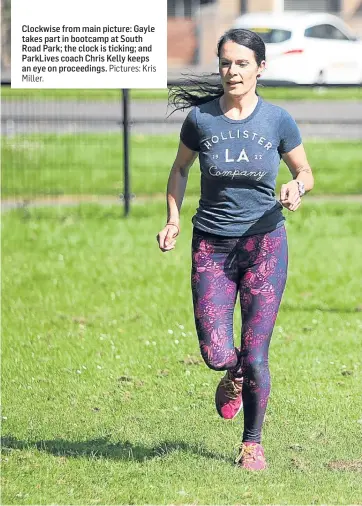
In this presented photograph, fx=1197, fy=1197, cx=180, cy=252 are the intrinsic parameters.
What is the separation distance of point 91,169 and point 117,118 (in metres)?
3.49

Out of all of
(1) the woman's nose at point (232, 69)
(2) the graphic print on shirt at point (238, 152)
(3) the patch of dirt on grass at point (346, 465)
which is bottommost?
(3) the patch of dirt on grass at point (346, 465)

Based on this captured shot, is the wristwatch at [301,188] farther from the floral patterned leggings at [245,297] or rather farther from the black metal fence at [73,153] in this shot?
the black metal fence at [73,153]

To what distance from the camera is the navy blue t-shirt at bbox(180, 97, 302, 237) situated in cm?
559

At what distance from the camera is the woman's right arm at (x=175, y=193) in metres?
5.79

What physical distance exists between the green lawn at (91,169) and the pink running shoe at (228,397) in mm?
9411

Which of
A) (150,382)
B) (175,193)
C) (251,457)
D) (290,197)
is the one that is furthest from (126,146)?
(290,197)

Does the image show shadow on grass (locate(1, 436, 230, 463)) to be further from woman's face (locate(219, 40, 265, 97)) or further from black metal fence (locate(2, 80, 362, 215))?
black metal fence (locate(2, 80, 362, 215))

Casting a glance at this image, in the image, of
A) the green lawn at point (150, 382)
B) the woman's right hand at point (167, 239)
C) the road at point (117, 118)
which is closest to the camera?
the green lawn at point (150, 382)

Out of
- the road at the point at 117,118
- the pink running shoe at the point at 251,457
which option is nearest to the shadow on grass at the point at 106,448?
the pink running shoe at the point at 251,457

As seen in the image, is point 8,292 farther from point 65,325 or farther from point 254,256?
point 254,256

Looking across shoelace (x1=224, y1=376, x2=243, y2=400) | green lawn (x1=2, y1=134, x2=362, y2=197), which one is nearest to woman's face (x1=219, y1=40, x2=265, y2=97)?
shoelace (x1=224, y1=376, x2=243, y2=400)

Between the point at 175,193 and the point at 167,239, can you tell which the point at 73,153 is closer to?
the point at 175,193

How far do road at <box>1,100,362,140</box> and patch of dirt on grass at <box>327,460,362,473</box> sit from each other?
687 cm

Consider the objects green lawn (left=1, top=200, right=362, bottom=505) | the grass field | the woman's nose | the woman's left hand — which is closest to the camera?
the woman's left hand
